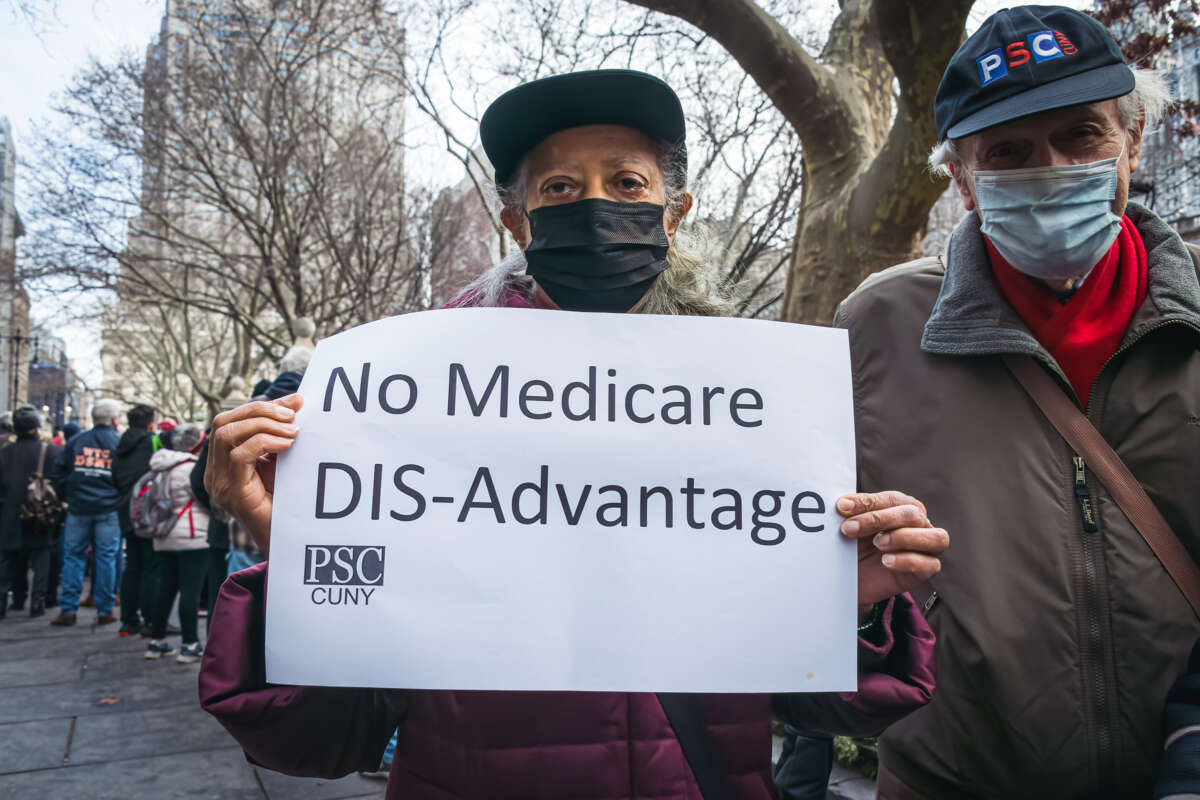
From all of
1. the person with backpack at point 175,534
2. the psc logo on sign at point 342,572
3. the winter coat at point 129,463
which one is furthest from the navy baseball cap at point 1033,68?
the winter coat at point 129,463

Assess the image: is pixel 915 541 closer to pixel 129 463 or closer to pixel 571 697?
pixel 571 697

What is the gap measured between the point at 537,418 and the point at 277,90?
50.9 ft

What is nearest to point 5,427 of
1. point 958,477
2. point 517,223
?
point 517,223

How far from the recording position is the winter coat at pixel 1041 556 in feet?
5.11

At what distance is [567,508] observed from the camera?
1.35 meters

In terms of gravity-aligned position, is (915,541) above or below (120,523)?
above

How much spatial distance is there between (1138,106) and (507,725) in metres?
1.82

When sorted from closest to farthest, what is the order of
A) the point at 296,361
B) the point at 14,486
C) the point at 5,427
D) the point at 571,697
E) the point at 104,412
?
the point at 571,697 → the point at 296,361 → the point at 104,412 → the point at 14,486 → the point at 5,427

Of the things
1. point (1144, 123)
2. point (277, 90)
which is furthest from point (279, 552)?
point (277, 90)

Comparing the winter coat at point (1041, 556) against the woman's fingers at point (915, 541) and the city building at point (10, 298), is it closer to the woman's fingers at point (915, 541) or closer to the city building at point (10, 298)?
the woman's fingers at point (915, 541)

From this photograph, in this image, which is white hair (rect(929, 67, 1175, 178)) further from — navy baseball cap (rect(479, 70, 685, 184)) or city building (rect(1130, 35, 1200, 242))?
city building (rect(1130, 35, 1200, 242))

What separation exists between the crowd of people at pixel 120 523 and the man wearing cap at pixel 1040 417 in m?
5.37

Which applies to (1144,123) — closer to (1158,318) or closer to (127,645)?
(1158,318)

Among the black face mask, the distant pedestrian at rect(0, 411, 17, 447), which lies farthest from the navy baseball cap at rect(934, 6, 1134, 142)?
the distant pedestrian at rect(0, 411, 17, 447)
